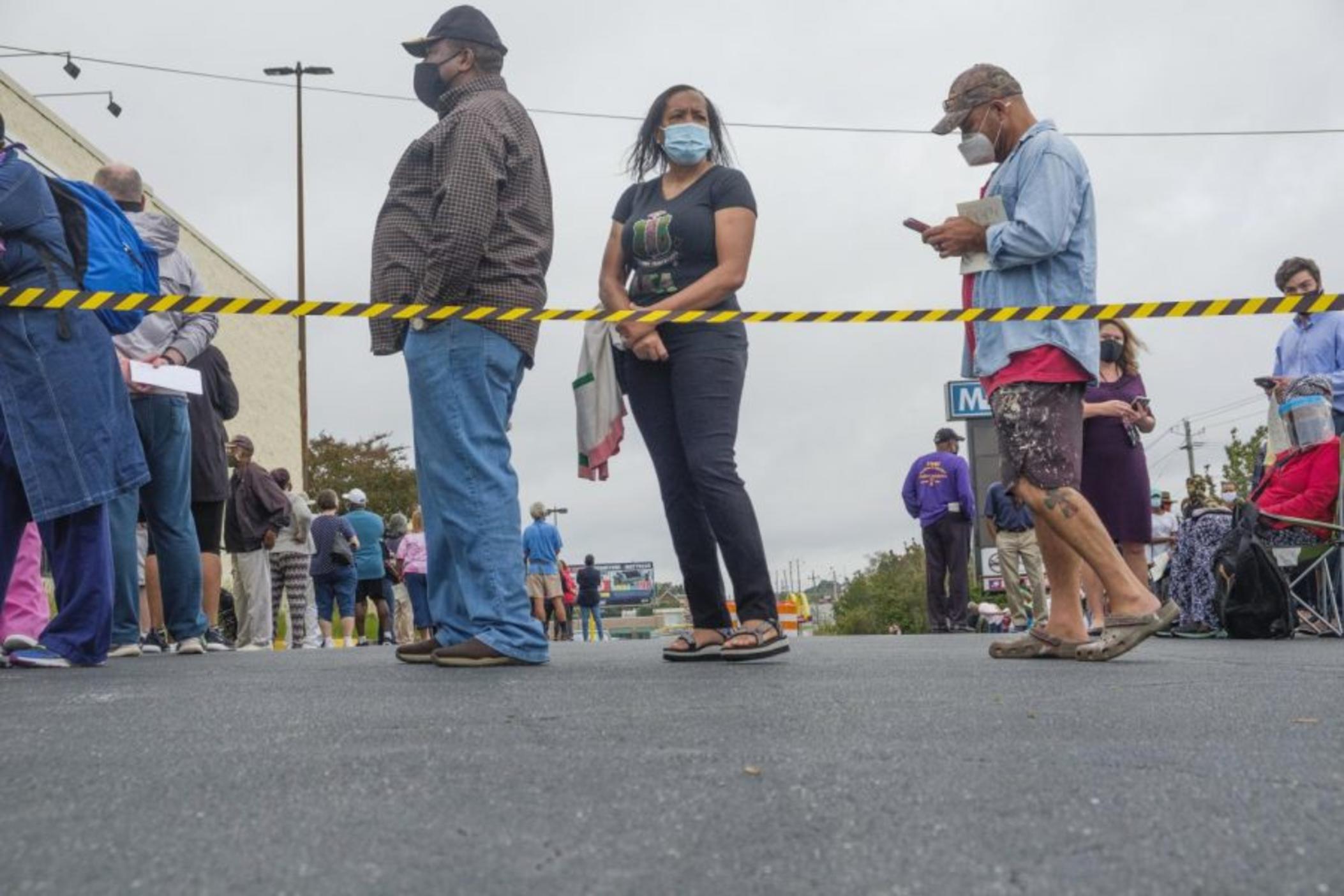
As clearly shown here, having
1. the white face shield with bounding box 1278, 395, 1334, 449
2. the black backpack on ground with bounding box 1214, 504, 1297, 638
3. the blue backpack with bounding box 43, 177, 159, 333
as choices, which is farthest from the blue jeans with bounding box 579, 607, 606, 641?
the blue backpack with bounding box 43, 177, 159, 333

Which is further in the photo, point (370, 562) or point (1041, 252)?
point (370, 562)

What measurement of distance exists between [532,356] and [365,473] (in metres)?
38.0

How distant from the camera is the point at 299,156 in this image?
29328 mm

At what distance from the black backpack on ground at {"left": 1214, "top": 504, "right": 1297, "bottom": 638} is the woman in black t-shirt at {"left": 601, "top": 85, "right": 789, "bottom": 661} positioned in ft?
12.9

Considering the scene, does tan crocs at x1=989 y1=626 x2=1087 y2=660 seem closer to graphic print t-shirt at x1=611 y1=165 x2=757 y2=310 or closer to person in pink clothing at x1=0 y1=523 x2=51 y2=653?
graphic print t-shirt at x1=611 y1=165 x2=757 y2=310

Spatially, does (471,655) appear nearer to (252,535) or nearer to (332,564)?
(252,535)

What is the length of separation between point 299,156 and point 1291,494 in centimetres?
2459

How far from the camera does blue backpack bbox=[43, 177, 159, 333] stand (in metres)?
4.98

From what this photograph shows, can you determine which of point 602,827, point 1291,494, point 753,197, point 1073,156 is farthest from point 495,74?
point 1291,494

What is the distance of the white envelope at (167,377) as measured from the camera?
5738 mm

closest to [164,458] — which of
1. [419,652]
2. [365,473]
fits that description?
[419,652]

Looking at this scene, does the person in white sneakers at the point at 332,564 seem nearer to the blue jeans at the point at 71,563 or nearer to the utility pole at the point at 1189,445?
the blue jeans at the point at 71,563

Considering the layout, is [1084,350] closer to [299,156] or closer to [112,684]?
[112,684]

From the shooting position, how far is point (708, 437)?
4.79 m
